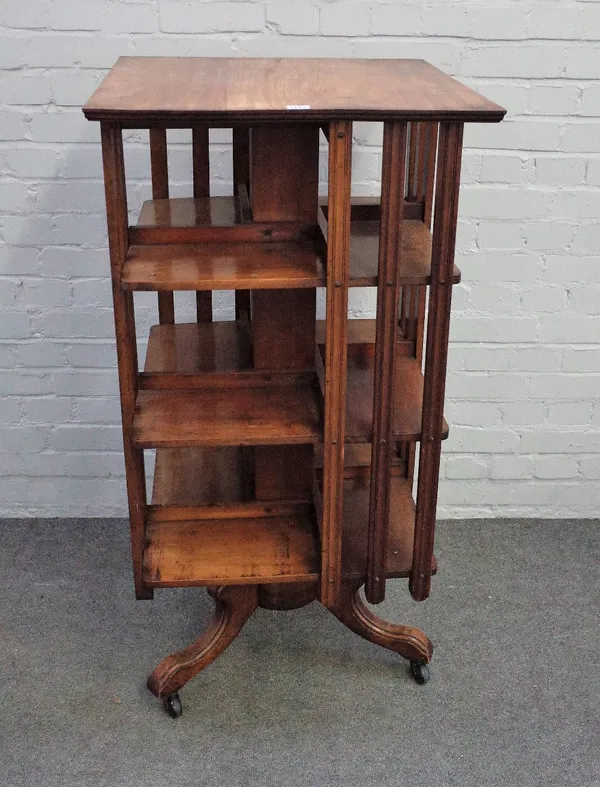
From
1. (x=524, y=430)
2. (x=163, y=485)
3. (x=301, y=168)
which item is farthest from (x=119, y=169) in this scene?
(x=524, y=430)

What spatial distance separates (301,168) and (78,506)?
137 cm

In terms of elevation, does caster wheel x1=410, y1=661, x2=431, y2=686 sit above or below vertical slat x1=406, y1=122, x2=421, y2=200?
below

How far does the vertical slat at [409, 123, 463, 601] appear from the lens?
1.45m

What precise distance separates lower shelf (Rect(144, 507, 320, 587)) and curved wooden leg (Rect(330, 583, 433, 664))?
265 millimetres

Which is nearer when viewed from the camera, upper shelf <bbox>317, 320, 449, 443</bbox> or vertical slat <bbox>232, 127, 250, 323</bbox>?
upper shelf <bbox>317, 320, 449, 443</bbox>

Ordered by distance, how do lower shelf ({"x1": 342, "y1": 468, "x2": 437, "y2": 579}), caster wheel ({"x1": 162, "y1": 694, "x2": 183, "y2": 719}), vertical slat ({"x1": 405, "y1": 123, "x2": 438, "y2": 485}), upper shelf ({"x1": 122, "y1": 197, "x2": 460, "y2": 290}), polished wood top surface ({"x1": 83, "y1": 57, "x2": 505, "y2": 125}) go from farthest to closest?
caster wheel ({"x1": 162, "y1": 694, "x2": 183, "y2": 719}) → lower shelf ({"x1": 342, "y1": 468, "x2": 437, "y2": 579}) → vertical slat ({"x1": 405, "y1": 123, "x2": 438, "y2": 485}) → upper shelf ({"x1": 122, "y1": 197, "x2": 460, "y2": 290}) → polished wood top surface ({"x1": 83, "y1": 57, "x2": 505, "y2": 125})

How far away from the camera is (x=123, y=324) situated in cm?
150

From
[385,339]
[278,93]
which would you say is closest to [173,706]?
[385,339]

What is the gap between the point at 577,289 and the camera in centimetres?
233

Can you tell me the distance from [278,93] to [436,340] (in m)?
0.49

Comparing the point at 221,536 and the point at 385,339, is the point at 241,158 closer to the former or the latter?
the point at 385,339

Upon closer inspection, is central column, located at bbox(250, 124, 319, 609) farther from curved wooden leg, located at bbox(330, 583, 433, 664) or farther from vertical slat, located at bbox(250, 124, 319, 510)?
curved wooden leg, located at bbox(330, 583, 433, 664)

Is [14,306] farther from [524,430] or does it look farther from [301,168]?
[524,430]

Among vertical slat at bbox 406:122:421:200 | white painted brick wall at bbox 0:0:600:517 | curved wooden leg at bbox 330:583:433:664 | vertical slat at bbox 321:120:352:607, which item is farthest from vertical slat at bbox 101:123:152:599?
white painted brick wall at bbox 0:0:600:517
